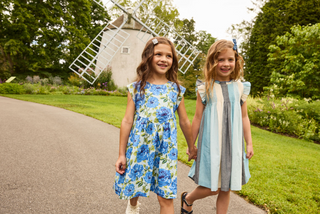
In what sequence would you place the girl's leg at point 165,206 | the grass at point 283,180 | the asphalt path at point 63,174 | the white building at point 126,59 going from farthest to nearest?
1. the white building at point 126,59
2. the grass at point 283,180
3. the asphalt path at point 63,174
4. the girl's leg at point 165,206

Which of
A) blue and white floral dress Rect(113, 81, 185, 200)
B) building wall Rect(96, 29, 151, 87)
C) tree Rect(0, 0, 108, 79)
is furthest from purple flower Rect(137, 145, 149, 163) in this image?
tree Rect(0, 0, 108, 79)

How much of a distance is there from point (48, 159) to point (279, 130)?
26.8ft

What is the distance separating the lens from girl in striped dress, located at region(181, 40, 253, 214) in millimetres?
1800

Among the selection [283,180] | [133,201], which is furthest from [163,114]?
[283,180]

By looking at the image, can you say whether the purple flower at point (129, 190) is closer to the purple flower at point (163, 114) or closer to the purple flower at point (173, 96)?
the purple flower at point (163, 114)

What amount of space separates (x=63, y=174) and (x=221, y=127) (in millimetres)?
2338

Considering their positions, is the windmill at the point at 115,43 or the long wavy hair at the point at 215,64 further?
the windmill at the point at 115,43

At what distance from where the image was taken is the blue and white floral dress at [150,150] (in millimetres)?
1728

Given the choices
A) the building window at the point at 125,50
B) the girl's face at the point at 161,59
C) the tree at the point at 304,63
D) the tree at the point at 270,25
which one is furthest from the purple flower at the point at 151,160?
the building window at the point at 125,50

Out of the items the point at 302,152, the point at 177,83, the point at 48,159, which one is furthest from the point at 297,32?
the point at 48,159

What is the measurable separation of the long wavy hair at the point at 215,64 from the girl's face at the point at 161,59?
391 mm

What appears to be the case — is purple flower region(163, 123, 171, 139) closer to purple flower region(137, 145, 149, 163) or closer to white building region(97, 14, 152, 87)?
purple flower region(137, 145, 149, 163)

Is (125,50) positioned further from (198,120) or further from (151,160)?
(151,160)

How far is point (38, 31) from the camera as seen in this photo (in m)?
19.2
